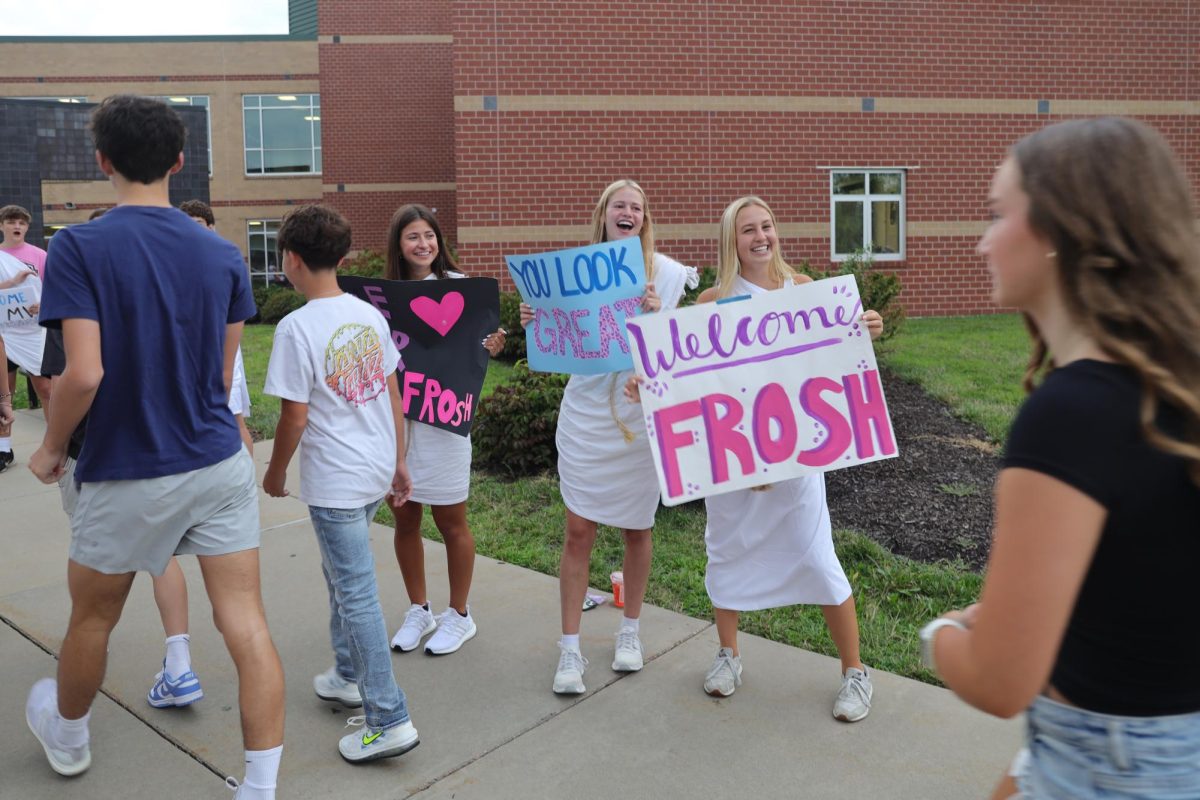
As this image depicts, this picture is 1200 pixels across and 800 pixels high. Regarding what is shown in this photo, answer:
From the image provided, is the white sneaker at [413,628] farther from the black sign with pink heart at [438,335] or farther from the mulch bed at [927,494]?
the mulch bed at [927,494]

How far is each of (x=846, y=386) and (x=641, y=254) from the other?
0.96 m

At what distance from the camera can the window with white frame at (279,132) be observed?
105ft

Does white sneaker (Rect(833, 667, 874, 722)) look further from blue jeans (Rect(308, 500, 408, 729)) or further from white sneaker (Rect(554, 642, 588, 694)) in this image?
blue jeans (Rect(308, 500, 408, 729))

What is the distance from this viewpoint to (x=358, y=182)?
27125mm

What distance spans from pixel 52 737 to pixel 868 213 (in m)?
15.5

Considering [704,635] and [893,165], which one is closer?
[704,635]

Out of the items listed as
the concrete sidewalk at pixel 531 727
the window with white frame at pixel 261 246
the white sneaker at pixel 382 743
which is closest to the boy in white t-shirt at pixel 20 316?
the concrete sidewalk at pixel 531 727

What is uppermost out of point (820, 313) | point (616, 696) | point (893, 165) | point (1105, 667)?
point (893, 165)

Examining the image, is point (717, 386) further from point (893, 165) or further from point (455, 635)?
point (893, 165)

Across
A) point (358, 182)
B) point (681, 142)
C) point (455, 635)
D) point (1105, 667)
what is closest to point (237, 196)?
point (358, 182)

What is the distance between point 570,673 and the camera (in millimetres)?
3715

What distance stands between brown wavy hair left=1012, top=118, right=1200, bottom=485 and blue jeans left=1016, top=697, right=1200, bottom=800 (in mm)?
419

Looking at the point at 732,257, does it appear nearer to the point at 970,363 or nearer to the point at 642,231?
the point at 642,231

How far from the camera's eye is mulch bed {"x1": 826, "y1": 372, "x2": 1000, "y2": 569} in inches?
203
